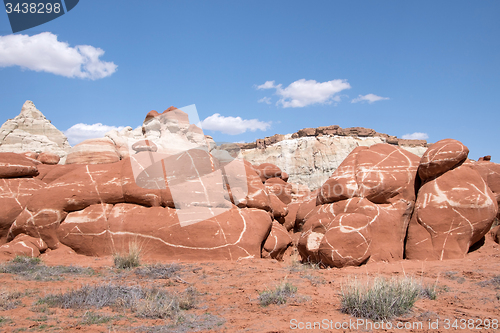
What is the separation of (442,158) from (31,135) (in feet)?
104

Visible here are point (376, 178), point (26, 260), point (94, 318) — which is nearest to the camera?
point (94, 318)

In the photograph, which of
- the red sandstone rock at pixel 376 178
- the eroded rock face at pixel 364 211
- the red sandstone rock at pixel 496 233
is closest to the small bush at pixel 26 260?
the eroded rock face at pixel 364 211

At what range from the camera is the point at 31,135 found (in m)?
29.2

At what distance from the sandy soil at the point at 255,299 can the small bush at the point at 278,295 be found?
9 cm

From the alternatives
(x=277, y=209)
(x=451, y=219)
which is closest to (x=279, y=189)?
(x=277, y=209)

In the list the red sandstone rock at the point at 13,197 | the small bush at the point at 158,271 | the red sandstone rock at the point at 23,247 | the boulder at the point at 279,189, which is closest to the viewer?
the small bush at the point at 158,271

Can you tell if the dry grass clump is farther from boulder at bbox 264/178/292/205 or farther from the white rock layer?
the white rock layer

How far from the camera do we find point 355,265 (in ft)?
23.6

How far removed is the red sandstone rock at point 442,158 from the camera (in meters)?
8.12

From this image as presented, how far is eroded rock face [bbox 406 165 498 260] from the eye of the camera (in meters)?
7.73

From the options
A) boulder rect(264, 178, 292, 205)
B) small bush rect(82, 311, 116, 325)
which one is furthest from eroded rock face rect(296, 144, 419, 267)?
small bush rect(82, 311, 116, 325)

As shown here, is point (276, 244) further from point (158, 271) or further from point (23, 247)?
point (23, 247)
